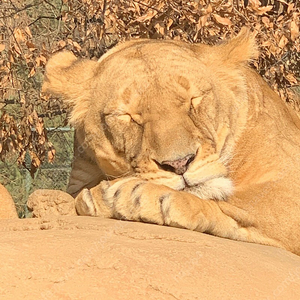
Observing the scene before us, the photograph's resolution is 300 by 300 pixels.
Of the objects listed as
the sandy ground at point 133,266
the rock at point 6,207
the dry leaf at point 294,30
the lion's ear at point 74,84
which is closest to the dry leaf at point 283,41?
the dry leaf at point 294,30

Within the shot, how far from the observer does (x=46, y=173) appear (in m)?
10.1

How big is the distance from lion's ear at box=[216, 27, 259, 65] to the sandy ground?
5.25 ft

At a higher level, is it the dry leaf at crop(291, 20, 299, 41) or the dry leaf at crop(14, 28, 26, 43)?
the dry leaf at crop(14, 28, 26, 43)

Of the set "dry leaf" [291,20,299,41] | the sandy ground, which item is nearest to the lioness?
the sandy ground

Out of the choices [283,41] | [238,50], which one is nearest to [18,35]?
[238,50]

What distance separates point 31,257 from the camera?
8.79 feet

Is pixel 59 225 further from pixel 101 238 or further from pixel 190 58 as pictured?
pixel 190 58

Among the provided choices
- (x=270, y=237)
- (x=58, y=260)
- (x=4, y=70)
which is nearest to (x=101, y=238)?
(x=58, y=260)

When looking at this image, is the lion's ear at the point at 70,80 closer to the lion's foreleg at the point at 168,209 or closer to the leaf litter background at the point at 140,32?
the leaf litter background at the point at 140,32

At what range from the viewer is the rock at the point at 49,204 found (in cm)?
396

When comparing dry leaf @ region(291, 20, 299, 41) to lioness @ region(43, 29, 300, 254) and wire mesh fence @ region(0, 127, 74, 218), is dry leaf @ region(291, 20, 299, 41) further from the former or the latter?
wire mesh fence @ region(0, 127, 74, 218)

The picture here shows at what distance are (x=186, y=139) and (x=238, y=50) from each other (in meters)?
1.12

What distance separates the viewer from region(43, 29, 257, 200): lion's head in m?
3.80

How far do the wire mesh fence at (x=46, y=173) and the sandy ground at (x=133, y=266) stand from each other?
6230 millimetres
